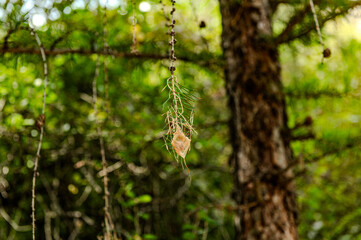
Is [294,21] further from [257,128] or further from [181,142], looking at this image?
[181,142]

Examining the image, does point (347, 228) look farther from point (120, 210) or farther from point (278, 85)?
point (120, 210)

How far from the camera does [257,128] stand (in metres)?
1.55

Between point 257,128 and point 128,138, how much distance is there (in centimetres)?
105

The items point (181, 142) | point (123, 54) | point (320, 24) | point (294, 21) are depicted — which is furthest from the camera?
point (123, 54)

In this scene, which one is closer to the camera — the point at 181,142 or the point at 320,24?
the point at 181,142

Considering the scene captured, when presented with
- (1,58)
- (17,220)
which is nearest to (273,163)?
(1,58)

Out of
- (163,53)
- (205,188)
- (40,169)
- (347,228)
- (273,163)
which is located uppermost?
(163,53)

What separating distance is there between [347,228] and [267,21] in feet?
6.80

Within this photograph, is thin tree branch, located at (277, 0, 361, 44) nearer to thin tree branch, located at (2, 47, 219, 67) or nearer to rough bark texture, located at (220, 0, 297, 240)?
rough bark texture, located at (220, 0, 297, 240)

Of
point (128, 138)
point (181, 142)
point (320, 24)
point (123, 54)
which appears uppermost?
point (123, 54)

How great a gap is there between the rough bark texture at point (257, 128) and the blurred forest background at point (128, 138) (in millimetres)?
99

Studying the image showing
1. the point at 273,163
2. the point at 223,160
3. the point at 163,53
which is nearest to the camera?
the point at 273,163

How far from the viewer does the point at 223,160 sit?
3152 mm

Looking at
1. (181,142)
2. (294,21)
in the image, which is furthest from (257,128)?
(181,142)
